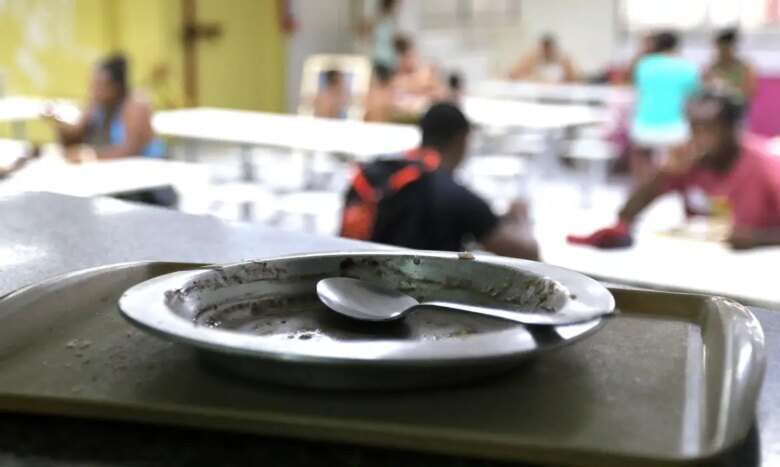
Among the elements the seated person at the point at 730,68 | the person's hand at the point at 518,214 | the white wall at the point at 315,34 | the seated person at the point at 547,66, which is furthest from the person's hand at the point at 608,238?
the white wall at the point at 315,34

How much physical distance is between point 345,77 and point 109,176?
4838 mm

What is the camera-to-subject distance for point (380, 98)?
6879 mm

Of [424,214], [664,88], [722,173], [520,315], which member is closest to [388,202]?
[424,214]

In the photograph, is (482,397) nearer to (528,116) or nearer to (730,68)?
(528,116)

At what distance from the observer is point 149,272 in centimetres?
104

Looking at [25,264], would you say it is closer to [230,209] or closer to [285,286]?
[285,286]

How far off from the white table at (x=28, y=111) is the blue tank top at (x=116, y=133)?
15 cm

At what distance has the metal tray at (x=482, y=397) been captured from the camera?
2.06 feet

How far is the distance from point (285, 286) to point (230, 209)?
18.2 feet

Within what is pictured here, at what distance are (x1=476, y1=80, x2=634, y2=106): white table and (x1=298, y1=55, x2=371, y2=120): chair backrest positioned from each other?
1036mm

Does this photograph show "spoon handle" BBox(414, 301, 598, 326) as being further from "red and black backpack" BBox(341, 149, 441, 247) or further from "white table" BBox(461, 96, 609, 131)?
"white table" BBox(461, 96, 609, 131)

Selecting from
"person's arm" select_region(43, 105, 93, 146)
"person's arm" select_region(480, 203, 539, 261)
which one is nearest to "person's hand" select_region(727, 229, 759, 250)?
"person's arm" select_region(480, 203, 539, 261)

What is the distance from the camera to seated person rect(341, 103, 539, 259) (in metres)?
2.77

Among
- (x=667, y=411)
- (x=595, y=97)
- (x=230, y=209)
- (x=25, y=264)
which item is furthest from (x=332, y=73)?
(x=667, y=411)
